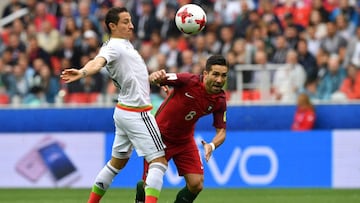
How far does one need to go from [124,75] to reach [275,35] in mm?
10133

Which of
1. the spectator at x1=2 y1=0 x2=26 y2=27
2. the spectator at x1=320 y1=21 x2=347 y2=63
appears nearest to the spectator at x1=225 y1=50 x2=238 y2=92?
the spectator at x1=320 y1=21 x2=347 y2=63

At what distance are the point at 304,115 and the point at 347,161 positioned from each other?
1282 millimetres

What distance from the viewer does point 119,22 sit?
11070mm

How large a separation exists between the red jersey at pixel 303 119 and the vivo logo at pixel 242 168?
0.86 m

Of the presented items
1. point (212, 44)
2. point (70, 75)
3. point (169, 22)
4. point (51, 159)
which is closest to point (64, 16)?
point (169, 22)

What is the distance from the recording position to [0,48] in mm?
23438

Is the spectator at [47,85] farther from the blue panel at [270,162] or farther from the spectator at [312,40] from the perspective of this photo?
the spectator at [312,40]

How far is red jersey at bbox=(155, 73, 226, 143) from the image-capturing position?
11.5 metres

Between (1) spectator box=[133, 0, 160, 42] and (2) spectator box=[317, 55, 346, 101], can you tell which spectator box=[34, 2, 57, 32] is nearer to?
(1) spectator box=[133, 0, 160, 42]

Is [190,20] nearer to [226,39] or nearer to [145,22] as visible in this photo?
[226,39]

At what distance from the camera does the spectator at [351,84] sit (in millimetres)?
18859

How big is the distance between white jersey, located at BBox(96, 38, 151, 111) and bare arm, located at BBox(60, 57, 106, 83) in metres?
0.37

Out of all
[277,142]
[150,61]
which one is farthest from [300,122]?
[150,61]

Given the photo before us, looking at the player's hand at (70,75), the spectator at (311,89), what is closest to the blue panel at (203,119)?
the spectator at (311,89)
